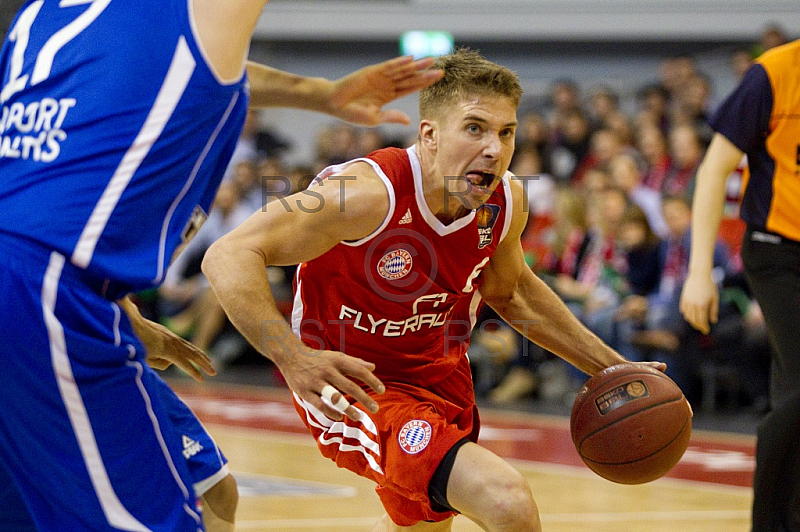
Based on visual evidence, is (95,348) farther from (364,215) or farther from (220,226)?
(220,226)

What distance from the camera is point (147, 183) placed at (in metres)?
1.95

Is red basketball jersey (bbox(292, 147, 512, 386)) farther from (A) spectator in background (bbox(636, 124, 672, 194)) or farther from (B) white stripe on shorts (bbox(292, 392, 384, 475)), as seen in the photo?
(A) spectator in background (bbox(636, 124, 672, 194))

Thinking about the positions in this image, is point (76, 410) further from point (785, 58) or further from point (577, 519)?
point (577, 519)

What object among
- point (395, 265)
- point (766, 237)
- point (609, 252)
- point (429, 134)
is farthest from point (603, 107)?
point (395, 265)

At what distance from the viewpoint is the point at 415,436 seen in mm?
2971

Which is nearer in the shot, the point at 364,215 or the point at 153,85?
the point at 153,85

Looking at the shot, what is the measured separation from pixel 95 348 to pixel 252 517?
3128 millimetres

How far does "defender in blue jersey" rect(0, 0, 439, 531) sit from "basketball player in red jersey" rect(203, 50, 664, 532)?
75cm

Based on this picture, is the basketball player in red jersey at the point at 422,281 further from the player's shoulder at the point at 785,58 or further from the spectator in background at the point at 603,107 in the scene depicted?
the spectator in background at the point at 603,107

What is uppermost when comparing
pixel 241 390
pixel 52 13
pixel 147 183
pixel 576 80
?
pixel 52 13

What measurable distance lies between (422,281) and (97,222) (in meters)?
1.52

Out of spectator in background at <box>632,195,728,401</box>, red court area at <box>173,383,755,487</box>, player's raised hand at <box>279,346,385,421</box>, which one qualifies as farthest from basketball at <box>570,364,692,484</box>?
spectator in background at <box>632,195,728,401</box>

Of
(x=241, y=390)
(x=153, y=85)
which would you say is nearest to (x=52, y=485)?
(x=153, y=85)

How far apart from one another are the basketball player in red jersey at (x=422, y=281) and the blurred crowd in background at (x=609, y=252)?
2635 millimetres
